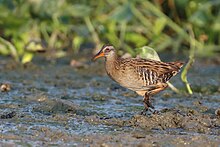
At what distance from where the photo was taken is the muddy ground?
468 centimetres

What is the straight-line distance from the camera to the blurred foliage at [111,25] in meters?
8.78

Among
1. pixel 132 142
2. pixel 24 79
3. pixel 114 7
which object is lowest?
pixel 132 142

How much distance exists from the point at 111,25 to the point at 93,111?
3539 mm

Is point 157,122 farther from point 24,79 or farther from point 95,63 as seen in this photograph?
point 95,63

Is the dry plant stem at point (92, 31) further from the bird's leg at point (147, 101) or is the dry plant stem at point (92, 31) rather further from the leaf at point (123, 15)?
the bird's leg at point (147, 101)

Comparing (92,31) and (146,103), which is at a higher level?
(92,31)

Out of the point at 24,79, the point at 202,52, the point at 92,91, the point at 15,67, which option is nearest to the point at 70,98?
the point at 92,91

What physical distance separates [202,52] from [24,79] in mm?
2485

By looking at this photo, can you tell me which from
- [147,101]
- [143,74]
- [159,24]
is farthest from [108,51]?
[159,24]

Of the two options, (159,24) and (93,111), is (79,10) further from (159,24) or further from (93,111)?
(93,111)

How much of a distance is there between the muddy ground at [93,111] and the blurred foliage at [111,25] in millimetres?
611

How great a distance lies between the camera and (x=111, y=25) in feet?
30.3

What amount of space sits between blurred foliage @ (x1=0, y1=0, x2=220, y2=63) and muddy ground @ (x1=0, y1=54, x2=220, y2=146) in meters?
0.61

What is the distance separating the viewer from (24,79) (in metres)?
7.60
